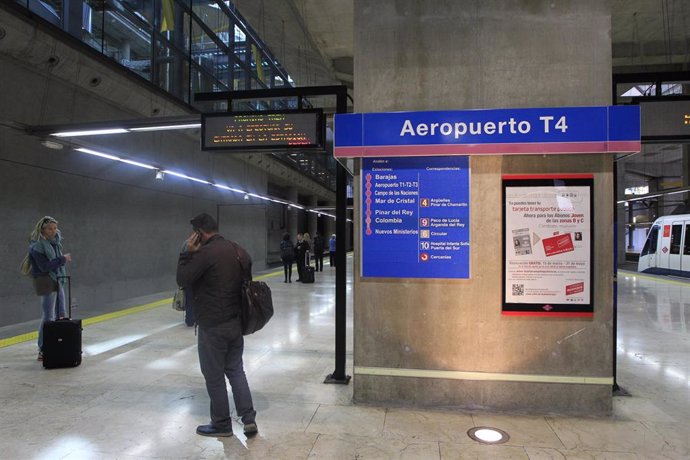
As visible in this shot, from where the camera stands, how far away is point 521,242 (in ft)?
12.1

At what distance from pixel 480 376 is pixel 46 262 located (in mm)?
4791

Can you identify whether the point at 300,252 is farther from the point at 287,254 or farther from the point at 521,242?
the point at 521,242

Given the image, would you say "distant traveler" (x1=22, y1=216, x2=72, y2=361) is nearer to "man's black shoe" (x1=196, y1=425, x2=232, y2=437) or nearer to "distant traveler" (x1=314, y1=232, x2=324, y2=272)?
"man's black shoe" (x1=196, y1=425, x2=232, y2=437)

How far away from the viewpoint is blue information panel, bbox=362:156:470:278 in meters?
3.74

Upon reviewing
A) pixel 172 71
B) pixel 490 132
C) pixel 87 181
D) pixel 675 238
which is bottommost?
pixel 675 238

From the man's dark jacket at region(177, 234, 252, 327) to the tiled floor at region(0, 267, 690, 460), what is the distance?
3.00 ft

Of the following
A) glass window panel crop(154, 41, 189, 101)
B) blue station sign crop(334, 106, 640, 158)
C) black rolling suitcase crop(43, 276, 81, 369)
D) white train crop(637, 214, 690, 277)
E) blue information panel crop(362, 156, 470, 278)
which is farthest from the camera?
white train crop(637, 214, 690, 277)

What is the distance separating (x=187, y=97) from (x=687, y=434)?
41.2 feet

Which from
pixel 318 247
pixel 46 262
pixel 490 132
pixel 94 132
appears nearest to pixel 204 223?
pixel 490 132

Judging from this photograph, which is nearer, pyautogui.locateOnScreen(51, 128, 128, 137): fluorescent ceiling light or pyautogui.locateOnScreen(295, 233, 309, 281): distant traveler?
pyautogui.locateOnScreen(51, 128, 128, 137): fluorescent ceiling light

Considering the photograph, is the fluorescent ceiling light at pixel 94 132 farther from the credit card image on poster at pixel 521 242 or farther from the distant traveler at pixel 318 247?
the distant traveler at pixel 318 247

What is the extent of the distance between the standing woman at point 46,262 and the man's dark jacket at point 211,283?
9.09 feet

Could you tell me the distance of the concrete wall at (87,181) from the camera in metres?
6.91

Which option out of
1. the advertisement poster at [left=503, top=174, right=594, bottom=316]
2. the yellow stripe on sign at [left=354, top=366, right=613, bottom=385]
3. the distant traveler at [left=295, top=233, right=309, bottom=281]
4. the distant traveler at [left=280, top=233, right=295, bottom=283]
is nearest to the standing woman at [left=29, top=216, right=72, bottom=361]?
the yellow stripe on sign at [left=354, top=366, right=613, bottom=385]
